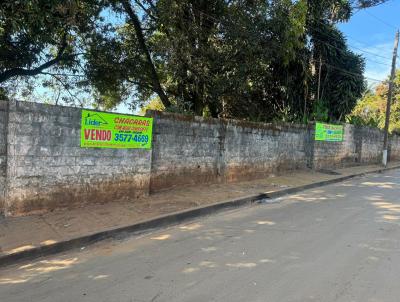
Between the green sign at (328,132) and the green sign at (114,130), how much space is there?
10058 mm

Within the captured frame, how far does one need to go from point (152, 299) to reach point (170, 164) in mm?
5997

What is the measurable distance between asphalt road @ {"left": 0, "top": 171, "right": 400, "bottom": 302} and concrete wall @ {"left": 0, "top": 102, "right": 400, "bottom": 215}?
1.80m

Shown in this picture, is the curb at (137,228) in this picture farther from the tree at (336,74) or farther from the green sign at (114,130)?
the tree at (336,74)

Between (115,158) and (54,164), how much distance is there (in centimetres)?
142

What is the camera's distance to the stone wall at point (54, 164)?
262 inches

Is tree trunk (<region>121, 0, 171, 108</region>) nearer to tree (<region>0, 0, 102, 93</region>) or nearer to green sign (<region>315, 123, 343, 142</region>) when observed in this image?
tree (<region>0, 0, 102, 93</region>)

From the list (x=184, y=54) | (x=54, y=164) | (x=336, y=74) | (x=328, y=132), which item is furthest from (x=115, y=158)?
(x=336, y=74)

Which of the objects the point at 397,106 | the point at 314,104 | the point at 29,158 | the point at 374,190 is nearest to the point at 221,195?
the point at 29,158

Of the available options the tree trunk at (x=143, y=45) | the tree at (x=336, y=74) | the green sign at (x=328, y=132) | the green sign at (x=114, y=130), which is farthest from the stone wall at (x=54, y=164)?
the tree at (x=336, y=74)

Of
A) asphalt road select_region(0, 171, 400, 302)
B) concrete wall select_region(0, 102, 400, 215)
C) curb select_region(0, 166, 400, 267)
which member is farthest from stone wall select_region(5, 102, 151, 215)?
asphalt road select_region(0, 171, 400, 302)

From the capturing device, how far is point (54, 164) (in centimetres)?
722

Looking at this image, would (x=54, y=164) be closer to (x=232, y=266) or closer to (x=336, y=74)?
(x=232, y=266)

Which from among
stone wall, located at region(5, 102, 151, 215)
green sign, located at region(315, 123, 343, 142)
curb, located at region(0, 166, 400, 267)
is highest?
green sign, located at region(315, 123, 343, 142)

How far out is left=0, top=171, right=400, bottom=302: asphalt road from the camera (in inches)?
167
